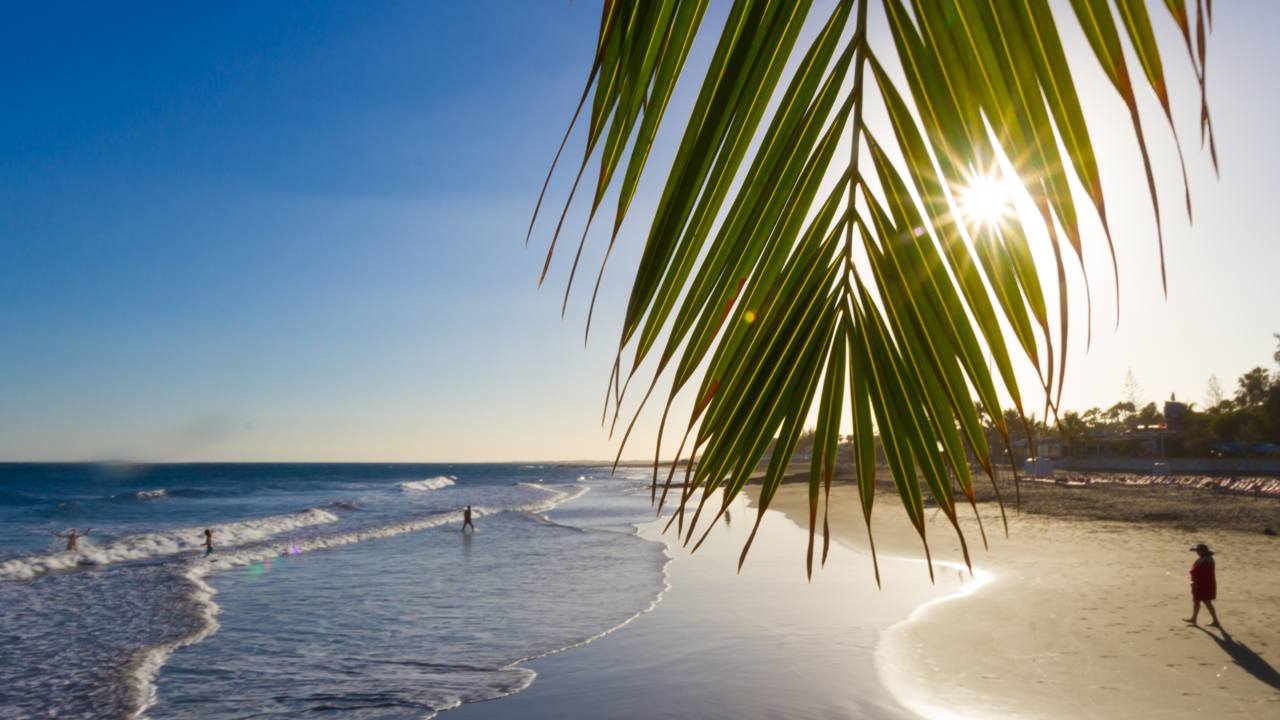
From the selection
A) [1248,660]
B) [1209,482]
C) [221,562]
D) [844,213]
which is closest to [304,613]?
[221,562]

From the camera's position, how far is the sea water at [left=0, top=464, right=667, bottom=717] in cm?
1055

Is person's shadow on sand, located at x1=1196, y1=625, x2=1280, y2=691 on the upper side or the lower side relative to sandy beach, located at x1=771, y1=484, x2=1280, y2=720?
upper

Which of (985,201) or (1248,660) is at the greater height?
(985,201)

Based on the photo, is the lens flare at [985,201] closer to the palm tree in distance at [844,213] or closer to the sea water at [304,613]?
the palm tree in distance at [844,213]

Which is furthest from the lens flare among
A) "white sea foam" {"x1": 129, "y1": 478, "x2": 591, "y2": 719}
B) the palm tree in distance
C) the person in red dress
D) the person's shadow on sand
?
the person in red dress

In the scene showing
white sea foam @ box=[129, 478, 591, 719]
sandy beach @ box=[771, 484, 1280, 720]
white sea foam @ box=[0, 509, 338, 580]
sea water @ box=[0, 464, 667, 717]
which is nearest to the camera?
sandy beach @ box=[771, 484, 1280, 720]

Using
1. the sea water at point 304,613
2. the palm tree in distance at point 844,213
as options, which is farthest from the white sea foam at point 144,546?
the palm tree in distance at point 844,213

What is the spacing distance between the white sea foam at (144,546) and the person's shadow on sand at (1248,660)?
26432mm

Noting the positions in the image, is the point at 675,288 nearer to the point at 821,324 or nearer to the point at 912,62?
the point at 821,324

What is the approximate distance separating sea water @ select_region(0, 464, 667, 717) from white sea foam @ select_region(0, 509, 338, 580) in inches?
4.4

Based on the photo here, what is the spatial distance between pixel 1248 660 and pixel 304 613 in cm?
1498

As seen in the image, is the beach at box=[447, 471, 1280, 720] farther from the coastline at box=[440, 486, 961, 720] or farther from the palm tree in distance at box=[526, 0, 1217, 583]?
the palm tree in distance at box=[526, 0, 1217, 583]

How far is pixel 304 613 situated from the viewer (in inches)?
608

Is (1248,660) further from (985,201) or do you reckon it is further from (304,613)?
(304,613)
